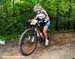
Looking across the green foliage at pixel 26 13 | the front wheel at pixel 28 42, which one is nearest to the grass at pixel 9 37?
the green foliage at pixel 26 13

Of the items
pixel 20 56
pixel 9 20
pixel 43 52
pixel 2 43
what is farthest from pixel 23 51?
pixel 9 20

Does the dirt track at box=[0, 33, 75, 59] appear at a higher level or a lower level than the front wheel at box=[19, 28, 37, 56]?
lower

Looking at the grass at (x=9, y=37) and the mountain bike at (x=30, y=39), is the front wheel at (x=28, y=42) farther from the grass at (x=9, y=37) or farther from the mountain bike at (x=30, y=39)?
the grass at (x=9, y=37)

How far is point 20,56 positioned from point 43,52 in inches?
33.0

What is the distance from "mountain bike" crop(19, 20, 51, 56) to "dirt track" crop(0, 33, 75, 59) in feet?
0.62

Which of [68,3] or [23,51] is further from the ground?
[68,3]

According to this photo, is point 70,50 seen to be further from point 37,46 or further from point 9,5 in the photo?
point 9,5

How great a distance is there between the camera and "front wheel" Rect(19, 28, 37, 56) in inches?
326

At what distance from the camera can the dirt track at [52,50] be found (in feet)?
27.7

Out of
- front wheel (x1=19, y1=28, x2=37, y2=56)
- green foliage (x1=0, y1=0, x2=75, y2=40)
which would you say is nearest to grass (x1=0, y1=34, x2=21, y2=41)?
green foliage (x1=0, y1=0, x2=75, y2=40)

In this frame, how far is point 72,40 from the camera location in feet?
33.3

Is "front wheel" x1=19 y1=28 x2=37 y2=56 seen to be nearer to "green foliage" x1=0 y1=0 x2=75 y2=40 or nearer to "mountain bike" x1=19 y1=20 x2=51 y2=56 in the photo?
"mountain bike" x1=19 y1=20 x2=51 y2=56

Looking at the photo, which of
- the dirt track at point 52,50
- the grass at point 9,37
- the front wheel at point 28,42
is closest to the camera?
the front wheel at point 28,42

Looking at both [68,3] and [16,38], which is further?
[68,3]
